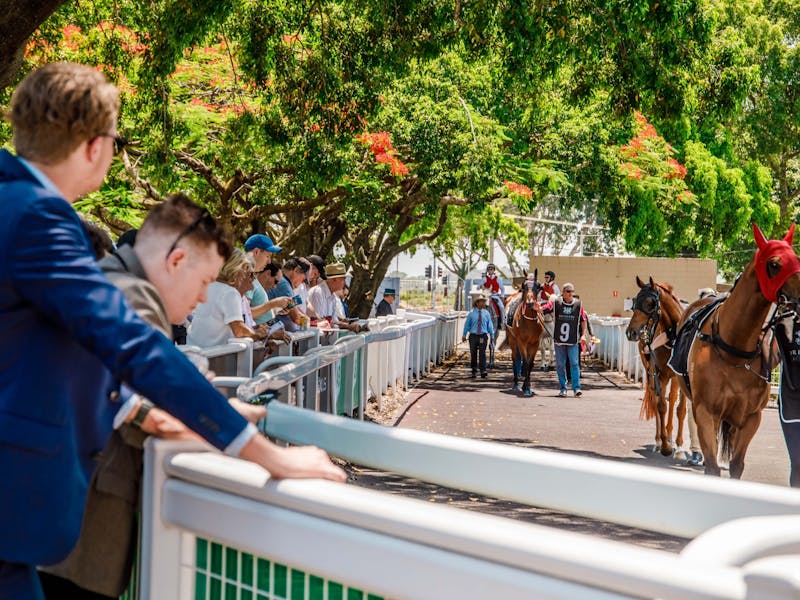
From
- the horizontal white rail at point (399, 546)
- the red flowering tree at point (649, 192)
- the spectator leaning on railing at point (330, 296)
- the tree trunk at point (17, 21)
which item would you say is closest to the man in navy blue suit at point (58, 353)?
the horizontal white rail at point (399, 546)

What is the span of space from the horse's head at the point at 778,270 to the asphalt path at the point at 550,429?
1564 millimetres

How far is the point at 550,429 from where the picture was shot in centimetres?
1533

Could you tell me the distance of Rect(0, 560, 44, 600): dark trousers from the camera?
2092 millimetres

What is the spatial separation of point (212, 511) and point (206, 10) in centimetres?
964

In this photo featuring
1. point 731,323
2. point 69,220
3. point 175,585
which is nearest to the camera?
point 69,220

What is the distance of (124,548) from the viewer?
252 cm

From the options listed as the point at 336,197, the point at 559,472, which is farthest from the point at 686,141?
the point at 559,472

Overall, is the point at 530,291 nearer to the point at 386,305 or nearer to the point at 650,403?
the point at 386,305

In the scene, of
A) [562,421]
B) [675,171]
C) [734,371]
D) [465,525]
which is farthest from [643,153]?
[465,525]

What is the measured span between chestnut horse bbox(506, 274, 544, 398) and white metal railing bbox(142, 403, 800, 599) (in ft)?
59.5

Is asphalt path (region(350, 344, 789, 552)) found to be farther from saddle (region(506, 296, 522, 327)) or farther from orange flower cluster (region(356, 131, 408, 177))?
orange flower cluster (region(356, 131, 408, 177))

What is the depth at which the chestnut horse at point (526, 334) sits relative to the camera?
21266mm

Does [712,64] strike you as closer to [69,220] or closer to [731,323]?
[731,323]

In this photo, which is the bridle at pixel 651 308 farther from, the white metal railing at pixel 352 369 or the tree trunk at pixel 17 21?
the tree trunk at pixel 17 21
